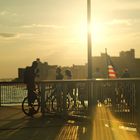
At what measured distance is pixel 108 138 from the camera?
46.3ft

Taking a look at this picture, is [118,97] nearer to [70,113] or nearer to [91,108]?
[91,108]

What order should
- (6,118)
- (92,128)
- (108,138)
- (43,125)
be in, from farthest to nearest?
(6,118) → (43,125) → (92,128) → (108,138)

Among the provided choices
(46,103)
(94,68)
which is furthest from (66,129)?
(94,68)

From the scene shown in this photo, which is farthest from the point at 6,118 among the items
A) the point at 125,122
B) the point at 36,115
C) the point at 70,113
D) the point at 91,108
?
the point at 125,122

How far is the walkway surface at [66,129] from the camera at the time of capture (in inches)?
577

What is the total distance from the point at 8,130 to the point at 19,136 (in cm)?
151

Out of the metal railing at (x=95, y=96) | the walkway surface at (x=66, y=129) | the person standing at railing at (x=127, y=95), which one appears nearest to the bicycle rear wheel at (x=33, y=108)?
the metal railing at (x=95, y=96)

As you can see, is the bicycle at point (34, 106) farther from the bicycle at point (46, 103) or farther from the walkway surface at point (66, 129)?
the walkway surface at point (66, 129)

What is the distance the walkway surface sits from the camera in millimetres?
14664

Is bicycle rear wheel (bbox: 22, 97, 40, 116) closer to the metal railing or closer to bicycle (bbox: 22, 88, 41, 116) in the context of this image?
bicycle (bbox: 22, 88, 41, 116)

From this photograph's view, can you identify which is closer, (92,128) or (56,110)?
(92,128)

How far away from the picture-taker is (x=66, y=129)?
16328 millimetres

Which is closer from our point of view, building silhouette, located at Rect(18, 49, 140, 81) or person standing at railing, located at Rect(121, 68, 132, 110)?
person standing at railing, located at Rect(121, 68, 132, 110)

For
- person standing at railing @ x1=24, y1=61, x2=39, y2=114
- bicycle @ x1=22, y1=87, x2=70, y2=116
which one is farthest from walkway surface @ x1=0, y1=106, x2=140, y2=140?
person standing at railing @ x1=24, y1=61, x2=39, y2=114
